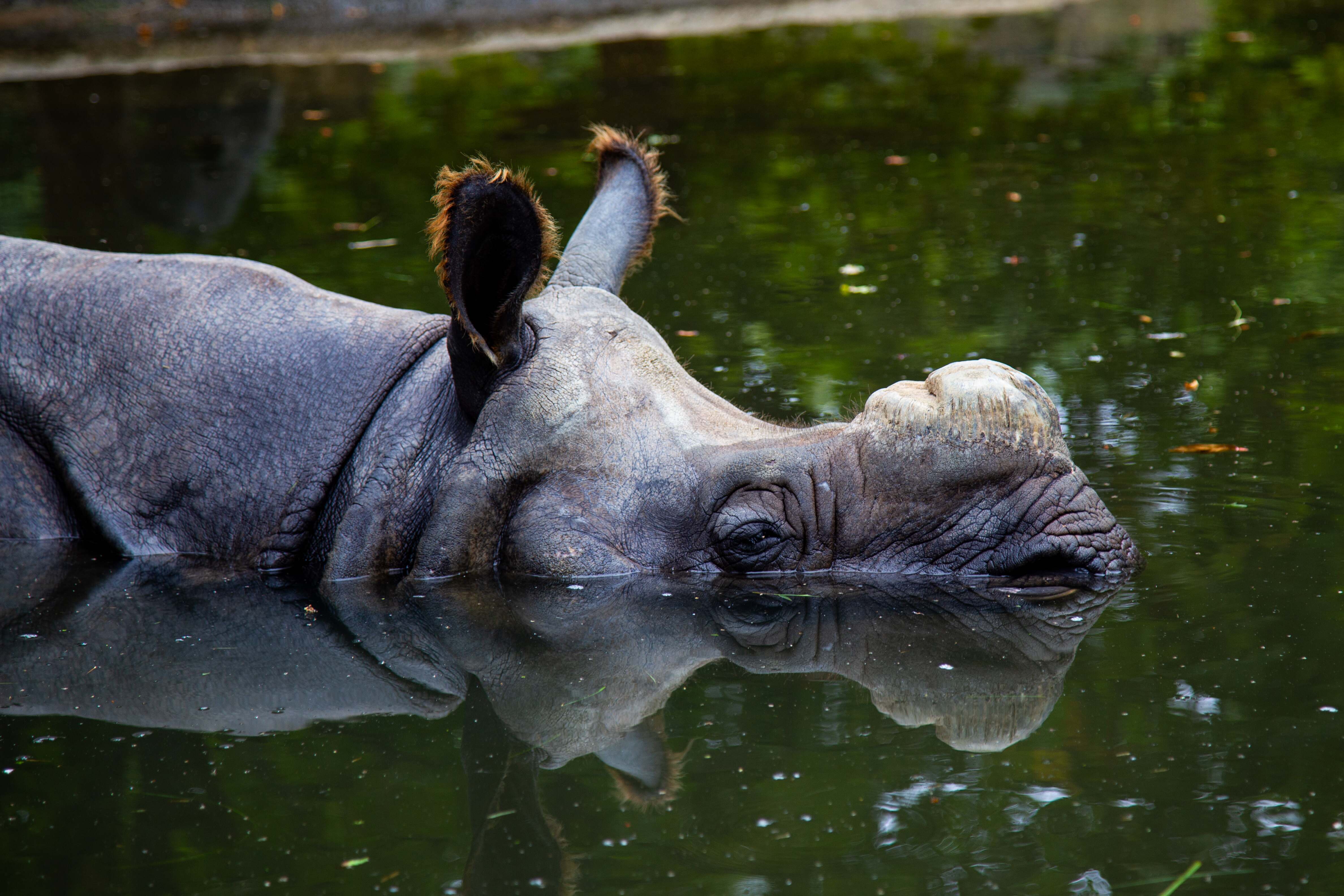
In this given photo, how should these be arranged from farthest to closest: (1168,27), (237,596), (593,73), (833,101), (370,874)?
Answer: (1168,27) → (593,73) → (833,101) → (237,596) → (370,874)

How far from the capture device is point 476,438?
16.0ft

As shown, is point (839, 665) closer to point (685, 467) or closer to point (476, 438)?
point (685, 467)

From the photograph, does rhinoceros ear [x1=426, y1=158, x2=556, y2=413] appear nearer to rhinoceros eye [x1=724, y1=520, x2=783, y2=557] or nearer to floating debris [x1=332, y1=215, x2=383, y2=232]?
rhinoceros eye [x1=724, y1=520, x2=783, y2=557]

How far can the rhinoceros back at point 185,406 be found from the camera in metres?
5.18

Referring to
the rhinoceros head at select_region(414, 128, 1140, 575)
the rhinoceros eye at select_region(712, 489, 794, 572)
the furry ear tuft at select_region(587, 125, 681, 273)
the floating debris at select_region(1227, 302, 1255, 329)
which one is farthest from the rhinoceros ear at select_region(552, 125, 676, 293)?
the floating debris at select_region(1227, 302, 1255, 329)

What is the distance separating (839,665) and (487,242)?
1.67 metres

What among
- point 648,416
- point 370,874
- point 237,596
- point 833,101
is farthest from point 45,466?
point 833,101

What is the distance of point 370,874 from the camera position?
127 inches

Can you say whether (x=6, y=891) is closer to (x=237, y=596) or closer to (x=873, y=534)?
(x=237, y=596)

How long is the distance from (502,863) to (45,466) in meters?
2.87

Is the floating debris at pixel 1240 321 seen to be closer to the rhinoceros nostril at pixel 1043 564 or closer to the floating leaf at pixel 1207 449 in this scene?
the floating leaf at pixel 1207 449

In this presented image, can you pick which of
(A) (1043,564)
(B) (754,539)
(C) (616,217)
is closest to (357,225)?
(C) (616,217)

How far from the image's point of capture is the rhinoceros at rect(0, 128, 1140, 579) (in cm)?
461

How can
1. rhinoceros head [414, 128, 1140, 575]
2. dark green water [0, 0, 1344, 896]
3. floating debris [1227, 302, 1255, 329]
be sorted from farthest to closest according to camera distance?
floating debris [1227, 302, 1255, 329] < rhinoceros head [414, 128, 1140, 575] < dark green water [0, 0, 1344, 896]
